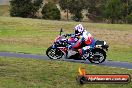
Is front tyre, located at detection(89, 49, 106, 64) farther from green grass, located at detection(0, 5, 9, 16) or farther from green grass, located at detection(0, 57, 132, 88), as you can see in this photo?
green grass, located at detection(0, 5, 9, 16)

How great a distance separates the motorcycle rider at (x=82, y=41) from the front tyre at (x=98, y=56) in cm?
34

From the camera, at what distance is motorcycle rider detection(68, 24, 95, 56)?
64.7 ft

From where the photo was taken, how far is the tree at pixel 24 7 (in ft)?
219

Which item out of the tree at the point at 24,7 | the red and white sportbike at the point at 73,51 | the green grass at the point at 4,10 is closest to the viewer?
the red and white sportbike at the point at 73,51

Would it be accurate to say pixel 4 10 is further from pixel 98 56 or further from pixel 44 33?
pixel 98 56

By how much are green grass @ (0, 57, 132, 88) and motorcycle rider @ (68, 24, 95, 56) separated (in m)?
2.92

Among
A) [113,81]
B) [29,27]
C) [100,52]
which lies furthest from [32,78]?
[29,27]

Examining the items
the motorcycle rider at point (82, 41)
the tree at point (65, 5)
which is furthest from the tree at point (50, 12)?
the motorcycle rider at point (82, 41)

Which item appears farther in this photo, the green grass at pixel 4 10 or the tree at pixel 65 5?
the green grass at pixel 4 10

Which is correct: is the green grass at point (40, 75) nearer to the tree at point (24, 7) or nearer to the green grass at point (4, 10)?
the tree at point (24, 7)

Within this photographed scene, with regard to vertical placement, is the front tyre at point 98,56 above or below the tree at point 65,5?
above

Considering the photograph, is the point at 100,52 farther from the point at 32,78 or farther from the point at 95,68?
the point at 32,78

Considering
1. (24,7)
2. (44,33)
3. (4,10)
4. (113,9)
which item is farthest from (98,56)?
(4,10)

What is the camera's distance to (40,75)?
46.3 feet
